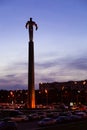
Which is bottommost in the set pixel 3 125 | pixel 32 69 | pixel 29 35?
pixel 3 125

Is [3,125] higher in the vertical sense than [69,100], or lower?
lower

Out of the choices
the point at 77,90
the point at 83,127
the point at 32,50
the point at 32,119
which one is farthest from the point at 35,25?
the point at 77,90

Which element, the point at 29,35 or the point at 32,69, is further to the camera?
the point at 29,35

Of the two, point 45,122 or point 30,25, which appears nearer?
point 45,122

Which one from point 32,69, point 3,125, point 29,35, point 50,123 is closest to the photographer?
point 3,125

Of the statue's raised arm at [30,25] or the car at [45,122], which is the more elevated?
the statue's raised arm at [30,25]

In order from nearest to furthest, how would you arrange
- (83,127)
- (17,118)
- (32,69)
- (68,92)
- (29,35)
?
(83,127)
(17,118)
(32,69)
(29,35)
(68,92)

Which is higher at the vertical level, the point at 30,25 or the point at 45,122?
the point at 30,25

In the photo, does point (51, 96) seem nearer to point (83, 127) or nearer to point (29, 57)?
point (29, 57)

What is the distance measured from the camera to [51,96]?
197 meters

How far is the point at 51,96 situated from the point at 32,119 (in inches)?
5063

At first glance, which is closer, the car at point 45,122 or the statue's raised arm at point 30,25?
the car at point 45,122

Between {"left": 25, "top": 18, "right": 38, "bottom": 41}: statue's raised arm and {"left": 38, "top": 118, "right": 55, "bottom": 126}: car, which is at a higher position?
{"left": 25, "top": 18, "right": 38, "bottom": 41}: statue's raised arm

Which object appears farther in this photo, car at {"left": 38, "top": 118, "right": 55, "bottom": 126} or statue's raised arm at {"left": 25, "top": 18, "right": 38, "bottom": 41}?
statue's raised arm at {"left": 25, "top": 18, "right": 38, "bottom": 41}
